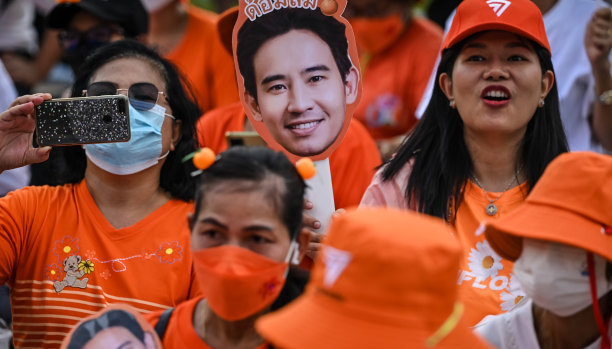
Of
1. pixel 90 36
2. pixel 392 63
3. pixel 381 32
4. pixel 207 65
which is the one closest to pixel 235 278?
pixel 90 36

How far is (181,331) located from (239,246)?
0.35m

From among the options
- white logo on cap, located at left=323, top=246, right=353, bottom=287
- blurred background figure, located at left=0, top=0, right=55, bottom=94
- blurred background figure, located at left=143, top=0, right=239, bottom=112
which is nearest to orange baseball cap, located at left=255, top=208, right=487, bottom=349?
white logo on cap, located at left=323, top=246, right=353, bottom=287

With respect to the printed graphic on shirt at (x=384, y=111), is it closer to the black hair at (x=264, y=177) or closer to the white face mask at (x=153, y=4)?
the white face mask at (x=153, y=4)

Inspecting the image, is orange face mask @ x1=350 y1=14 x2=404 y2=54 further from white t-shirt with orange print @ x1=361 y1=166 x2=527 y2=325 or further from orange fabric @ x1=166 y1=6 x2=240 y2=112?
white t-shirt with orange print @ x1=361 y1=166 x2=527 y2=325

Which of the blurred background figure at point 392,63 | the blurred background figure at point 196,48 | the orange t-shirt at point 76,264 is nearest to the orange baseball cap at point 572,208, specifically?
the orange t-shirt at point 76,264

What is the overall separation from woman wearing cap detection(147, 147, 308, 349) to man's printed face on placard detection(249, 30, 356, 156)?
61 cm

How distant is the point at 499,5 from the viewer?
322 centimetres

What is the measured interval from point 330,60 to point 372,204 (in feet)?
1.96

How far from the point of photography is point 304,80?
3264mm

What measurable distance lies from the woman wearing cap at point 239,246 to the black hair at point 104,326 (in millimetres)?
113

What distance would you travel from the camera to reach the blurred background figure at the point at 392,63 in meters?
5.38

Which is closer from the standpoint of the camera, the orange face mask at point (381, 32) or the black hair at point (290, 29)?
the black hair at point (290, 29)

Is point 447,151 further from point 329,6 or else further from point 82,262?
point 82,262

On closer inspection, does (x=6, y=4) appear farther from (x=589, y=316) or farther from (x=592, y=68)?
(x=589, y=316)
